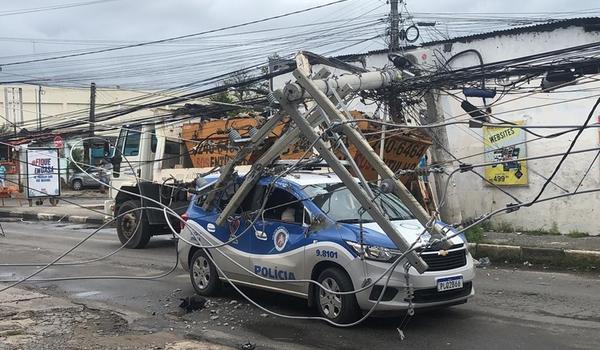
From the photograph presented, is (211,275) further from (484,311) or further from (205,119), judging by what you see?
(205,119)

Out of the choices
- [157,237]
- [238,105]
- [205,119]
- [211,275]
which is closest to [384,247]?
[211,275]

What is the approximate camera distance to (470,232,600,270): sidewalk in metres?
11.9

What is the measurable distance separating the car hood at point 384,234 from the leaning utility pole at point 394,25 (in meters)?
12.0

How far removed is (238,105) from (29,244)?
24.0 feet

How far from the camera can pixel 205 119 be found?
14.7m

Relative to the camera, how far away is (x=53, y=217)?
950 inches

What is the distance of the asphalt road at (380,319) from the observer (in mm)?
6676

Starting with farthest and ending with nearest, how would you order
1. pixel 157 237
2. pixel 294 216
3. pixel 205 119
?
pixel 157 237
pixel 205 119
pixel 294 216

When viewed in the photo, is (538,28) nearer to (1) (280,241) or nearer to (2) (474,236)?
(2) (474,236)

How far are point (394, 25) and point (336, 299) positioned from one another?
1549 centimetres

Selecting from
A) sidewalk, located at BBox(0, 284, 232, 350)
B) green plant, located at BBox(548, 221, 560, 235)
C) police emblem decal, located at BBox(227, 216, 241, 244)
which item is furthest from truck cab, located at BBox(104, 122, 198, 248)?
green plant, located at BBox(548, 221, 560, 235)

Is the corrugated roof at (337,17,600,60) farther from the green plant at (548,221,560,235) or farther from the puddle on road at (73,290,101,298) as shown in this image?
the puddle on road at (73,290,101,298)

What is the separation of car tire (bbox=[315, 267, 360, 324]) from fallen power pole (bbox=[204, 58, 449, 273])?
A: 0.89 metres

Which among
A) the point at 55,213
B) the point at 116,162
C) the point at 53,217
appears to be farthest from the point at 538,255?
the point at 55,213
